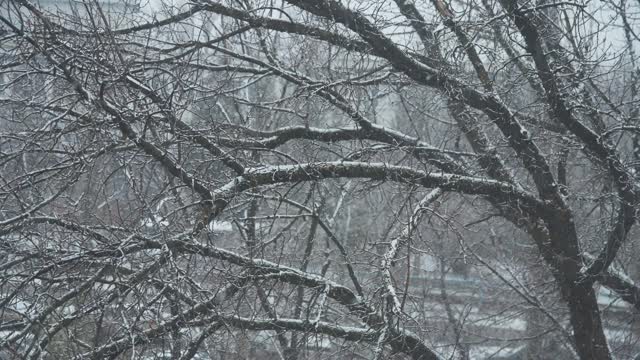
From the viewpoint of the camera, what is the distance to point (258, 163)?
27.2 ft

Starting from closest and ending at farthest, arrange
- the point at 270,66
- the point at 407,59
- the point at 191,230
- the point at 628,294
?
the point at 191,230
the point at 407,59
the point at 270,66
the point at 628,294

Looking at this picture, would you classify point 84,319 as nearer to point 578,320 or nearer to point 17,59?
point 17,59

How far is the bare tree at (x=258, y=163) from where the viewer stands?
636 cm

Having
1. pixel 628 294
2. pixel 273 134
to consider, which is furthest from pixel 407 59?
pixel 628 294

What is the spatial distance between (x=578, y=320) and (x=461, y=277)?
24.4 ft

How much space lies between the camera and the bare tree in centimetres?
636

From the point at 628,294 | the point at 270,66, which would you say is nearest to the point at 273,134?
the point at 270,66

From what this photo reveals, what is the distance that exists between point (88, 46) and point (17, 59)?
2.72 feet

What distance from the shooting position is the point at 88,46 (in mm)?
6520

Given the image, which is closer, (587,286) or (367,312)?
(367,312)

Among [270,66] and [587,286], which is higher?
[270,66]

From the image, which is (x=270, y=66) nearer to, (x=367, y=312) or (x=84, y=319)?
(x=367, y=312)

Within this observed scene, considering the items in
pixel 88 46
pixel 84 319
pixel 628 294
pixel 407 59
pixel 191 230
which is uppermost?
pixel 407 59

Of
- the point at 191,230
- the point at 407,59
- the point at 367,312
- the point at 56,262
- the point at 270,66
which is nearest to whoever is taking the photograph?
the point at 56,262
